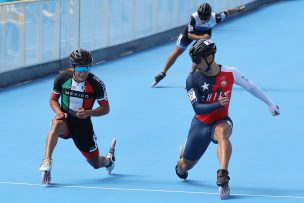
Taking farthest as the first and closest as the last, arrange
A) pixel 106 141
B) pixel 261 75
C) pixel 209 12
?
pixel 261 75 → pixel 209 12 → pixel 106 141

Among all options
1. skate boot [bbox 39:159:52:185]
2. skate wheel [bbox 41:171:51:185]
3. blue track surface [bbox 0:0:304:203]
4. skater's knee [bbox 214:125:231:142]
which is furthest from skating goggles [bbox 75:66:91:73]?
skater's knee [bbox 214:125:231:142]

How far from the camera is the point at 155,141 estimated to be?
13.5 meters

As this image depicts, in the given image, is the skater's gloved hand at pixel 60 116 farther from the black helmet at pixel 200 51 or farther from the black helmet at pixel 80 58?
the black helmet at pixel 200 51

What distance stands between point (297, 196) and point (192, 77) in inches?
69.0

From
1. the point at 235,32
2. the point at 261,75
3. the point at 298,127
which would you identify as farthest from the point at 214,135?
the point at 235,32

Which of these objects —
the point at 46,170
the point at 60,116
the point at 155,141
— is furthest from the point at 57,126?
the point at 155,141

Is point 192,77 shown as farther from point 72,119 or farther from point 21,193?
point 21,193

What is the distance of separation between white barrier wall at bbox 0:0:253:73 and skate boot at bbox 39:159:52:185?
755 cm

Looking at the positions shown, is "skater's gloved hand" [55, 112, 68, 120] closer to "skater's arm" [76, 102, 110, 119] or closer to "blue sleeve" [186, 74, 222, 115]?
"skater's arm" [76, 102, 110, 119]

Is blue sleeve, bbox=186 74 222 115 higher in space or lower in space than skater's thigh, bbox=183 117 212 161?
higher

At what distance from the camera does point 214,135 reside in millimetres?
10523

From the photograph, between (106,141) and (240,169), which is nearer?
(240,169)

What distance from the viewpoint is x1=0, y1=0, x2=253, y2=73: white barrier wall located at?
18.4 m

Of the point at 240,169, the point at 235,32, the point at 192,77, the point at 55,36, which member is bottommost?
the point at 235,32
